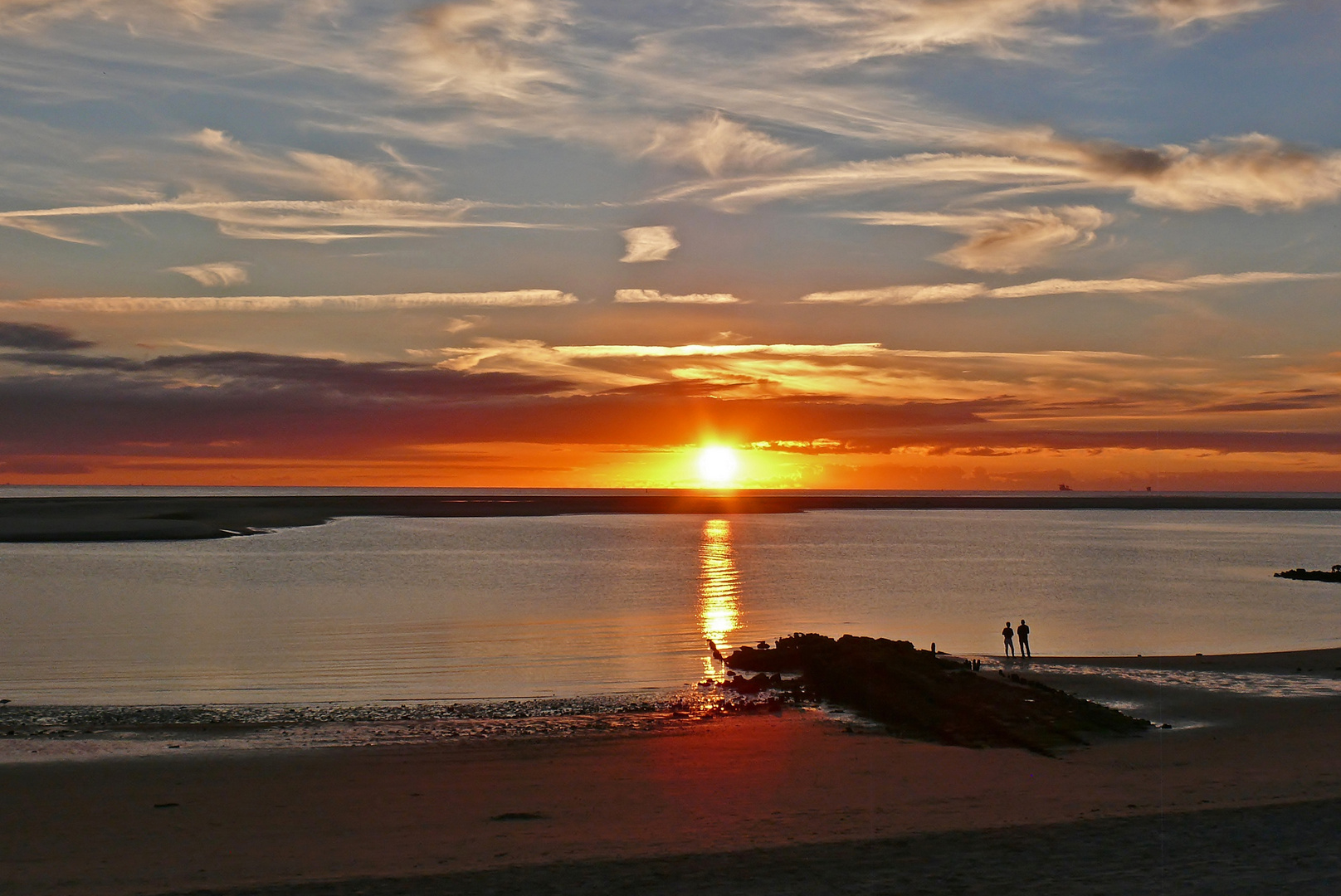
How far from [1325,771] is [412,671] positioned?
24.2 m

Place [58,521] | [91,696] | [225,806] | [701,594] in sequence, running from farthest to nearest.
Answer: [58,521] < [701,594] < [91,696] < [225,806]

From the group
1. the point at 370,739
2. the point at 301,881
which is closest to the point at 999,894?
the point at 301,881

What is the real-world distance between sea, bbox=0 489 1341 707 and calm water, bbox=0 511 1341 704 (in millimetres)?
188

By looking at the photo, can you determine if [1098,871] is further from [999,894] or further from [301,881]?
[301,881]

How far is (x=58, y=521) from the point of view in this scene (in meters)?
113

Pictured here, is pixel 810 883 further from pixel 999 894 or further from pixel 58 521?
pixel 58 521

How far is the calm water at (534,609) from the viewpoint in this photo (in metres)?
31.5

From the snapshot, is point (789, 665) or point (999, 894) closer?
point (999, 894)

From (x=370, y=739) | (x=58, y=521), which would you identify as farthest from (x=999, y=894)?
(x=58, y=521)

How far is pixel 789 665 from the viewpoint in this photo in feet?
111

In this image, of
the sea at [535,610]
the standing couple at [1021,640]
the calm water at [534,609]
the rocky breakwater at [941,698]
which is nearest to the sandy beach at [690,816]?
the rocky breakwater at [941,698]

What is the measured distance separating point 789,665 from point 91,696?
2062 centimetres

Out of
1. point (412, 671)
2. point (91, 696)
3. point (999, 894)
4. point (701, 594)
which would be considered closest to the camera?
point (999, 894)

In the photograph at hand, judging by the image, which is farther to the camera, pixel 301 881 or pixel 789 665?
pixel 789 665
